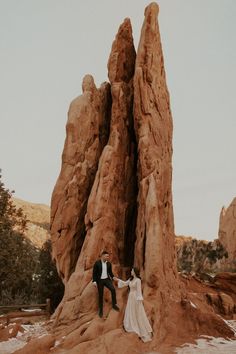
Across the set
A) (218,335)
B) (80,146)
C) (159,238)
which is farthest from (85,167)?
(218,335)

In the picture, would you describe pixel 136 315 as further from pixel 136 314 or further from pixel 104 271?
pixel 104 271

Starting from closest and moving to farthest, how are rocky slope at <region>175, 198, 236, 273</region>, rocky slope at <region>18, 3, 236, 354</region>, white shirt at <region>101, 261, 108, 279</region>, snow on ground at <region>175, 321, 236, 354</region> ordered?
snow on ground at <region>175, 321, 236, 354</region> < rocky slope at <region>18, 3, 236, 354</region> < white shirt at <region>101, 261, 108, 279</region> < rocky slope at <region>175, 198, 236, 273</region>

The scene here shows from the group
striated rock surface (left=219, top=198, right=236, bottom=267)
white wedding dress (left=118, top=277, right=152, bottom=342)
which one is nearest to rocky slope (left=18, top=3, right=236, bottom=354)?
white wedding dress (left=118, top=277, right=152, bottom=342)

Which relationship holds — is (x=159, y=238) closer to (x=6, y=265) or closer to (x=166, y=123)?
(x=166, y=123)

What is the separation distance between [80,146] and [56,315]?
6.29 m

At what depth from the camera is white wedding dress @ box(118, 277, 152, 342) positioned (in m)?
10.4

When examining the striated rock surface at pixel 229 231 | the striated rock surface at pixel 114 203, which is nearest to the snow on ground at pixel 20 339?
the striated rock surface at pixel 114 203

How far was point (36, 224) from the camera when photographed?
8544cm

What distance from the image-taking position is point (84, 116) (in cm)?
1565

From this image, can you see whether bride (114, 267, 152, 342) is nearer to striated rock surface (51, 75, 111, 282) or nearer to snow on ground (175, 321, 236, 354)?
snow on ground (175, 321, 236, 354)

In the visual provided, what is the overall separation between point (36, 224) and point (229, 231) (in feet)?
143

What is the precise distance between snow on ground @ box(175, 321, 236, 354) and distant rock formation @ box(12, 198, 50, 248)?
56.8m

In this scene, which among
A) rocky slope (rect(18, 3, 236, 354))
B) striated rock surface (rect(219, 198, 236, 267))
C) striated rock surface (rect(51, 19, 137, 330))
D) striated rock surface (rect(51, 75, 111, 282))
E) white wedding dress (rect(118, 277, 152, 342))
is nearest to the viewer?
white wedding dress (rect(118, 277, 152, 342))

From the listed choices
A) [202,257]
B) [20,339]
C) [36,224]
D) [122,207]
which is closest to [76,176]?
[122,207]
